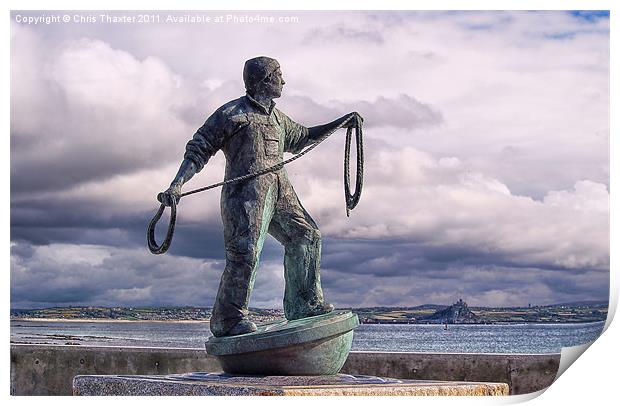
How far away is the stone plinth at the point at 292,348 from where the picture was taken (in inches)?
332

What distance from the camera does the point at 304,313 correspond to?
8992 mm

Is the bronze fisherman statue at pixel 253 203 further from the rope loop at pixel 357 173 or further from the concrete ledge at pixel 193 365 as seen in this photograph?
the concrete ledge at pixel 193 365

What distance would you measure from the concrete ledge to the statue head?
3729 millimetres

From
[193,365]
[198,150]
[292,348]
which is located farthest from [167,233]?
[193,365]

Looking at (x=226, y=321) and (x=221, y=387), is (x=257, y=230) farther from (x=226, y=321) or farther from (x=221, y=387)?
(x=221, y=387)

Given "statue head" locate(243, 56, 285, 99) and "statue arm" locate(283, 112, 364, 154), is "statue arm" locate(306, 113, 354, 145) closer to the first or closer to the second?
"statue arm" locate(283, 112, 364, 154)

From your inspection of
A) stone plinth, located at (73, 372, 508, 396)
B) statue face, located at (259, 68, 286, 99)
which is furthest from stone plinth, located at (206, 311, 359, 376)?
statue face, located at (259, 68, 286, 99)

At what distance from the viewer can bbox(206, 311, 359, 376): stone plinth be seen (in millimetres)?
8430

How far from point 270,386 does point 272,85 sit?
2.43 m

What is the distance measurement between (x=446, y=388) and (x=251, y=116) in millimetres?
2525

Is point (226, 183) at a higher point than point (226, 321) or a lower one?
higher

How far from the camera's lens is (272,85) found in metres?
9.08

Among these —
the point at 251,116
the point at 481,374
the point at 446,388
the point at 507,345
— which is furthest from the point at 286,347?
the point at 507,345

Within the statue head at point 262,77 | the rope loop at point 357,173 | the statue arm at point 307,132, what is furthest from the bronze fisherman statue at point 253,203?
the rope loop at point 357,173
